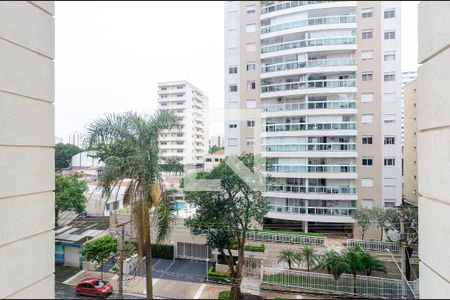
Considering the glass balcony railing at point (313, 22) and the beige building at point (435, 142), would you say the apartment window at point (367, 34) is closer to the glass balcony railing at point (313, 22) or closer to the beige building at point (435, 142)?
the glass balcony railing at point (313, 22)

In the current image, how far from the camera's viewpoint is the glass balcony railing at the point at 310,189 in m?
2.29

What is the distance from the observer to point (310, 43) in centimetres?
321

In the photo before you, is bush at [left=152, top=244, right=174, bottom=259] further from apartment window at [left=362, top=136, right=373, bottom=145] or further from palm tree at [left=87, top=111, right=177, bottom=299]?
apartment window at [left=362, top=136, right=373, bottom=145]

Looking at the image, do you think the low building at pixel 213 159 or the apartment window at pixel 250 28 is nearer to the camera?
the low building at pixel 213 159

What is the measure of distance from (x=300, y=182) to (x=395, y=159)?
31.6 inches

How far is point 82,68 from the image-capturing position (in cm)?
167

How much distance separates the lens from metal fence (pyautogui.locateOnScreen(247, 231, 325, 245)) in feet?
7.06

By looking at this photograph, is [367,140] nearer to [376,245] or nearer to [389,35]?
[376,245]

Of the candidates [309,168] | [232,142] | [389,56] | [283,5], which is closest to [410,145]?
[309,168]

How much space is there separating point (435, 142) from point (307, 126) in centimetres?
174

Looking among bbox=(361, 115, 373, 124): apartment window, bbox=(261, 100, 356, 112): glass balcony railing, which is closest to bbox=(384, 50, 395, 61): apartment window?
bbox=(261, 100, 356, 112): glass balcony railing

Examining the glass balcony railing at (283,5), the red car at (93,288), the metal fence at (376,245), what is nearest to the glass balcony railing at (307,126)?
the metal fence at (376,245)

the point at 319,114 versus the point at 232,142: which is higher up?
the point at 319,114

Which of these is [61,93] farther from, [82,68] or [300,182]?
[300,182]
